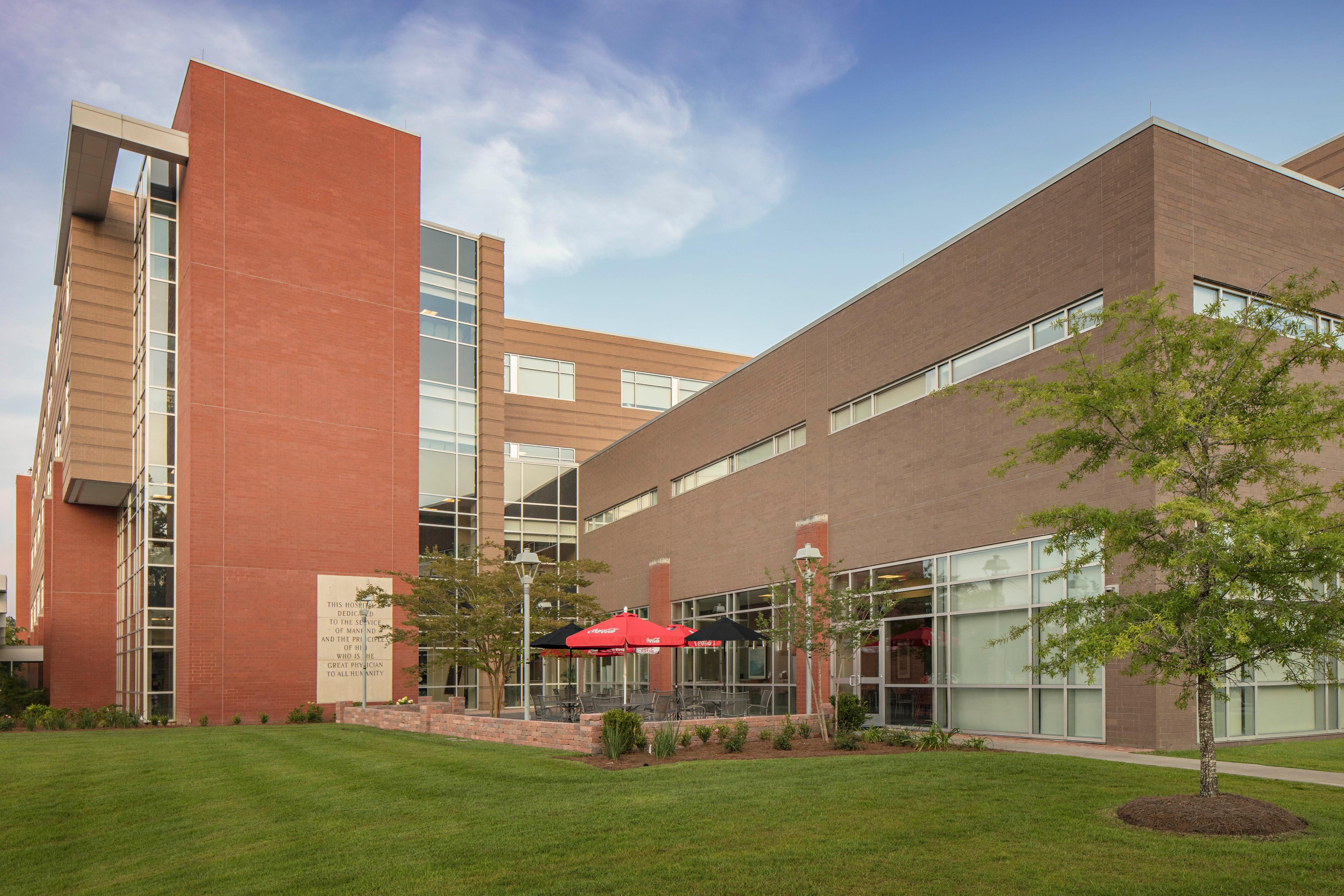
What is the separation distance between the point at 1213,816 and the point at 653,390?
1779 inches

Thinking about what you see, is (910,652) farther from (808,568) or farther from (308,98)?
(308,98)

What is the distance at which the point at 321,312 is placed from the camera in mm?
35812

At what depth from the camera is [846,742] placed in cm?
1802

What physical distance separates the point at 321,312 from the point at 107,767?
2118 cm

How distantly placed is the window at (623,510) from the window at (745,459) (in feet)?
8.05

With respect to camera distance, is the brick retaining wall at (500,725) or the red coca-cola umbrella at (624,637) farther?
the red coca-cola umbrella at (624,637)

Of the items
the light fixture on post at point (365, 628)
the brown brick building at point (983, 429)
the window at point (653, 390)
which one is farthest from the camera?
the window at point (653, 390)

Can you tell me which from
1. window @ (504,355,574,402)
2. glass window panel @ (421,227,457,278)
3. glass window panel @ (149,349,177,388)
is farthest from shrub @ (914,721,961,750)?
window @ (504,355,574,402)

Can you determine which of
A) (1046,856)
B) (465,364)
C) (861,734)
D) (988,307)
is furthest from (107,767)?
(465,364)

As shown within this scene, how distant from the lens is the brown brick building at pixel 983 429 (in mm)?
18266

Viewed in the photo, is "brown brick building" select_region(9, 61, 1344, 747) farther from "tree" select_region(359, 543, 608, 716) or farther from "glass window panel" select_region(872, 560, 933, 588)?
"tree" select_region(359, 543, 608, 716)

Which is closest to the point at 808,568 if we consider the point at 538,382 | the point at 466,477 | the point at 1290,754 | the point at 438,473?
the point at 1290,754

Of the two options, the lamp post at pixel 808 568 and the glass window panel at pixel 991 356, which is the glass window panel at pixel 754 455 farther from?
the glass window panel at pixel 991 356

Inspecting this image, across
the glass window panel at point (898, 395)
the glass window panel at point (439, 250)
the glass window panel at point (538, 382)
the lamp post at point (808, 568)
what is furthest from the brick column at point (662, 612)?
the glass window panel at point (439, 250)
